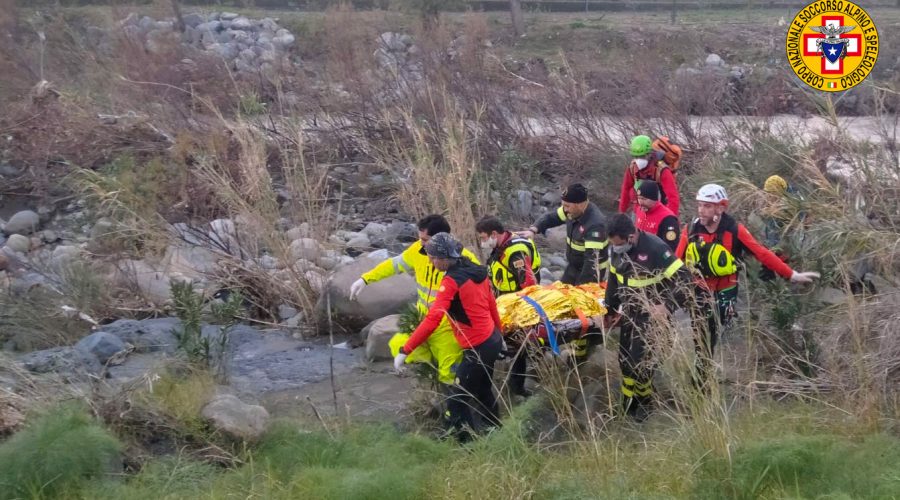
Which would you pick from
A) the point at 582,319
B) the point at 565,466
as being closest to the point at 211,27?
the point at 582,319

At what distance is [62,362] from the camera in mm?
7391

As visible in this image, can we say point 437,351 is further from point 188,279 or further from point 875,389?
point 188,279

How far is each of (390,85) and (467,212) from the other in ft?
19.8

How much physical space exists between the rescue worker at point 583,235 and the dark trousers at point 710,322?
89 centimetres

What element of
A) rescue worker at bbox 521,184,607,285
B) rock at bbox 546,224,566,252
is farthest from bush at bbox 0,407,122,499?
rock at bbox 546,224,566,252

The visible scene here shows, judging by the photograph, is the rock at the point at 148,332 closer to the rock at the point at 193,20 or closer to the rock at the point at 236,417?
the rock at the point at 236,417

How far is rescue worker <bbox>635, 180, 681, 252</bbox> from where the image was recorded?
7.35 m

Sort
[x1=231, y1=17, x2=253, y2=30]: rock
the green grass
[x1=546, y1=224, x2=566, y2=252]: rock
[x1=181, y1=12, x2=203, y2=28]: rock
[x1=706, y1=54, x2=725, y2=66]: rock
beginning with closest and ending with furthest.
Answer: the green grass → [x1=546, y1=224, x2=566, y2=252]: rock → [x1=706, y1=54, x2=725, y2=66]: rock → [x1=231, y1=17, x2=253, y2=30]: rock → [x1=181, y1=12, x2=203, y2=28]: rock

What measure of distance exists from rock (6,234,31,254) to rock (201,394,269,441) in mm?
8468

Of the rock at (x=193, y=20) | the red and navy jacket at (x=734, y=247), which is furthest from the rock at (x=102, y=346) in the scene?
the rock at (x=193, y=20)

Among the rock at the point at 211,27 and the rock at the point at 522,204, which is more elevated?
the rock at the point at 211,27

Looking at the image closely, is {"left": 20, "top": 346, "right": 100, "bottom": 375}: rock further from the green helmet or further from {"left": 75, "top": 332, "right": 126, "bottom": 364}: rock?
the green helmet

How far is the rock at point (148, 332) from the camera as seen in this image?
334 inches

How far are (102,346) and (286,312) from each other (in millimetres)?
2053
